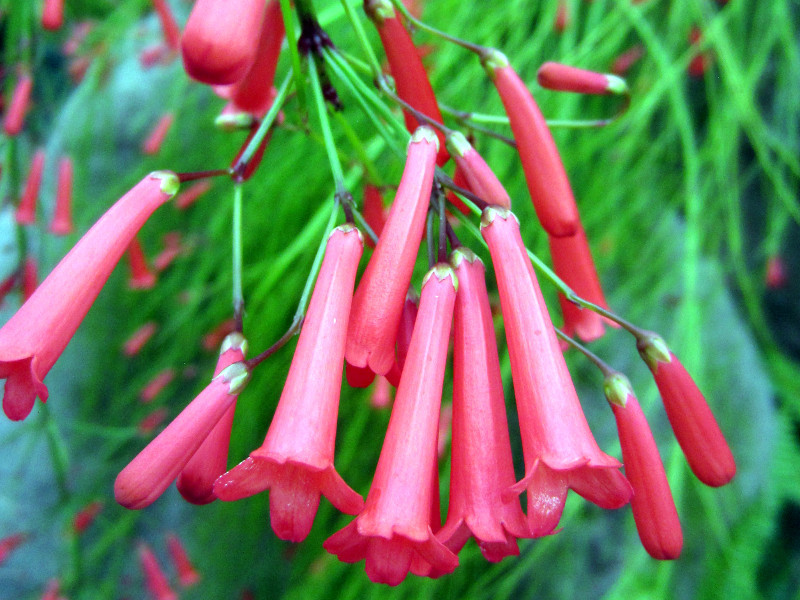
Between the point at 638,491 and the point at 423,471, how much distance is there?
0.51 feet

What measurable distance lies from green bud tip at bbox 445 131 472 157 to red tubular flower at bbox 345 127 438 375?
0.18ft

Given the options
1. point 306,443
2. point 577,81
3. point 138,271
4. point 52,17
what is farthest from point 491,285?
point 52,17

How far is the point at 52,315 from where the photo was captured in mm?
384

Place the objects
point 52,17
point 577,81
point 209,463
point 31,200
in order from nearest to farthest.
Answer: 1. point 209,463
2. point 577,81
3. point 52,17
4. point 31,200

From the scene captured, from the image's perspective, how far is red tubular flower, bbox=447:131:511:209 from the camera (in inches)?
16.3

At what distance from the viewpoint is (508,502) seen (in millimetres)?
355

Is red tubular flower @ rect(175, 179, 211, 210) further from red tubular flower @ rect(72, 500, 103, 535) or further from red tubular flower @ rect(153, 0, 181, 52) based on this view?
red tubular flower @ rect(72, 500, 103, 535)

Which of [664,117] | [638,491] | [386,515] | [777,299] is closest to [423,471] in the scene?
[386,515]

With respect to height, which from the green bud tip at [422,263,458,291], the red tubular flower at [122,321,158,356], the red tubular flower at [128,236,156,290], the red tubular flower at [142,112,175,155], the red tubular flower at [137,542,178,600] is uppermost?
the green bud tip at [422,263,458,291]

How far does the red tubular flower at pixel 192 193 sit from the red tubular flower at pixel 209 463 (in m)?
0.76

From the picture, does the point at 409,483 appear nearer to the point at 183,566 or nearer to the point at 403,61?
the point at 403,61

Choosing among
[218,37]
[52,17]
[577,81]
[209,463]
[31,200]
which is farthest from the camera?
[31,200]

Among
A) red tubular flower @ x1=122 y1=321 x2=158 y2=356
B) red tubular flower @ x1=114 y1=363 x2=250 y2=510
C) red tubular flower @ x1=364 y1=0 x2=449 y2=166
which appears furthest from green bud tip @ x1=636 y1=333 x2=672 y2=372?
red tubular flower @ x1=122 y1=321 x2=158 y2=356

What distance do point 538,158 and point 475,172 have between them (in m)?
0.05
